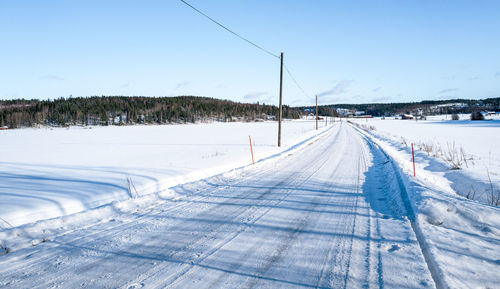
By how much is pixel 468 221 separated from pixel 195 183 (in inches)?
260

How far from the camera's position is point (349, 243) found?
405 centimetres

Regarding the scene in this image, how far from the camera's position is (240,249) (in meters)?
3.88

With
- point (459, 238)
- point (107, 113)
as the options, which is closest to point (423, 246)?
point (459, 238)

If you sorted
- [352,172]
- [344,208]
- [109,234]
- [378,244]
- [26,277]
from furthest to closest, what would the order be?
[352,172] < [344,208] < [109,234] < [378,244] < [26,277]

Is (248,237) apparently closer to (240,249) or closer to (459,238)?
(240,249)

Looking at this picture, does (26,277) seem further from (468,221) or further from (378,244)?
(468,221)

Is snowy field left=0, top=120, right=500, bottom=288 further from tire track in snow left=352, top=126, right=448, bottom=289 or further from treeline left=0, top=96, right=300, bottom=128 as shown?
treeline left=0, top=96, right=300, bottom=128

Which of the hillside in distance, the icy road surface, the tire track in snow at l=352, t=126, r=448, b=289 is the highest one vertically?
the hillside in distance

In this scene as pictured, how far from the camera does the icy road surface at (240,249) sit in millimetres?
3139

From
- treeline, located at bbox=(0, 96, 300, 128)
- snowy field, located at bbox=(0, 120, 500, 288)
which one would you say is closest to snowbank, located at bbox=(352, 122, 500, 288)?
snowy field, located at bbox=(0, 120, 500, 288)

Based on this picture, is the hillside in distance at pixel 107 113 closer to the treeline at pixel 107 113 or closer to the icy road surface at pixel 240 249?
the treeline at pixel 107 113

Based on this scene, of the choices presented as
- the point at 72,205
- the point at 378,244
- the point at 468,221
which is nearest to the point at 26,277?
the point at 72,205

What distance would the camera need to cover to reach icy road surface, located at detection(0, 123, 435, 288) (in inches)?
124

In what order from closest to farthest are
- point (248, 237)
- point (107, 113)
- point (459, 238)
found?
point (459, 238) → point (248, 237) → point (107, 113)
